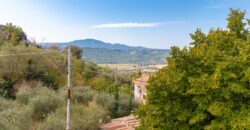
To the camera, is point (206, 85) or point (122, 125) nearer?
point (206, 85)

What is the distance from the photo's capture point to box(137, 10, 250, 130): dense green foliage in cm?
690

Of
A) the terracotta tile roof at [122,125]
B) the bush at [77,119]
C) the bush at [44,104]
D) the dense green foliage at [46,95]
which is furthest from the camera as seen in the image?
the terracotta tile roof at [122,125]

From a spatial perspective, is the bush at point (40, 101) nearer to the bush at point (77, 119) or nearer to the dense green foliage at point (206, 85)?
the bush at point (77, 119)

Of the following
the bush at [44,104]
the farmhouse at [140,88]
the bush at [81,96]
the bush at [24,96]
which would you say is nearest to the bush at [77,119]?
the bush at [44,104]

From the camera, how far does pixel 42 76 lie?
1973cm

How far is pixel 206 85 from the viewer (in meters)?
7.01

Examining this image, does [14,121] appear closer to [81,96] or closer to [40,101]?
[40,101]

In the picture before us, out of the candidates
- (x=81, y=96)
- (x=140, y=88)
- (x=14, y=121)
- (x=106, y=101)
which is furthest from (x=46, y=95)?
(x=140, y=88)

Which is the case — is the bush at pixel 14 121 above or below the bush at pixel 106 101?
above

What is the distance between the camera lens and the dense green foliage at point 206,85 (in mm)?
6898

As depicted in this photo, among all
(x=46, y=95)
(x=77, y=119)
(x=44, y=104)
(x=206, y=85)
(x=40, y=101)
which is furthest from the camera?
(x=46, y=95)

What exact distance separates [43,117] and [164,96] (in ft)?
25.4

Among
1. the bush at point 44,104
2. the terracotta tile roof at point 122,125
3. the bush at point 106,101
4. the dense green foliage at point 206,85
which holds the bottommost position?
the terracotta tile roof at point 122,125

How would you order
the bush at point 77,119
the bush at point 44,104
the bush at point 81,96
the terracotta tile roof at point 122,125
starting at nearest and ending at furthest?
the bush at point 77,119 → the bush at point 44,104 → the terracotta tile roof at point 122,125 → the bush at point 81,96
